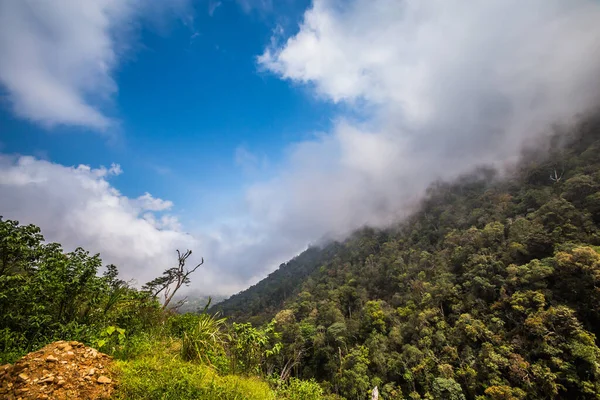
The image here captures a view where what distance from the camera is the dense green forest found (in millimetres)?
5254

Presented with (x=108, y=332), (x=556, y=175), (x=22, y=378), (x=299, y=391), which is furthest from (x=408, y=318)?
(x=556, y=175)

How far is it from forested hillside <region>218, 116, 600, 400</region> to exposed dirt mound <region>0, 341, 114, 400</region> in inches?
1292

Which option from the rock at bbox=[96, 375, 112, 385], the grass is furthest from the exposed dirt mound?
the grass

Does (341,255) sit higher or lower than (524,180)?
lower

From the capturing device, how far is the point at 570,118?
82438mm

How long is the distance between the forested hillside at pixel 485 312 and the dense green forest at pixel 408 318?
17 cm

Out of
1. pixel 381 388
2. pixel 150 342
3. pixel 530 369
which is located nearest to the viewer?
pixel 150 342

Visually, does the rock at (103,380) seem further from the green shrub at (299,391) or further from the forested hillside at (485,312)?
the forested hillside at (485,312)

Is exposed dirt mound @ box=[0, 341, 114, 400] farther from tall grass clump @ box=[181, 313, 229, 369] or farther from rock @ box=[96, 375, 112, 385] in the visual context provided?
tall grass clump @ box=[181, 313, 229, 369]

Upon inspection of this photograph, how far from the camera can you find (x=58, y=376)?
369 centimetres

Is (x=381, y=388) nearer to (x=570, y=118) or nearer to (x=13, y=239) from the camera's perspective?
(x=13, y=239)

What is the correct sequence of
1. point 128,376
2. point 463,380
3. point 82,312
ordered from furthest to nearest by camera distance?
point 463,380 → point 82,312 → point 128,376

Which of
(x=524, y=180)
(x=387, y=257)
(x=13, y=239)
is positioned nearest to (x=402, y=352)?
(x=387, y=257)

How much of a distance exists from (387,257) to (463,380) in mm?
41446
